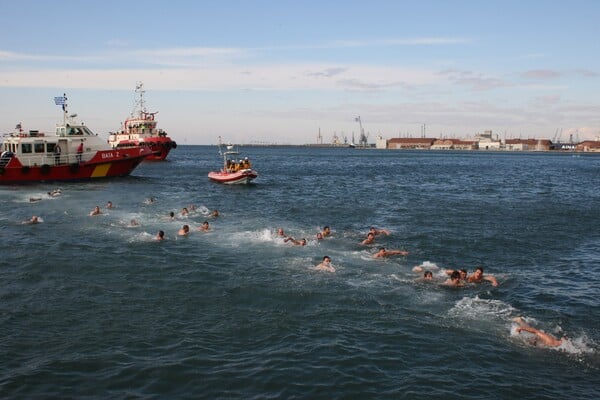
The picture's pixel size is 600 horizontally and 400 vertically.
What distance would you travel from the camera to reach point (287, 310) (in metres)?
15.2

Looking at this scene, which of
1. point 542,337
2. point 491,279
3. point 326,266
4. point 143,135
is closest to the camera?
point 542,337

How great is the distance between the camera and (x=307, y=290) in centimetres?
1691

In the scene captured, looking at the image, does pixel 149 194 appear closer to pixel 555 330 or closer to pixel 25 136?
pixel 25 136

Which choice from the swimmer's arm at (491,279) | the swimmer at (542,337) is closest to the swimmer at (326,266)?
the swimmer's arm at (491,279)

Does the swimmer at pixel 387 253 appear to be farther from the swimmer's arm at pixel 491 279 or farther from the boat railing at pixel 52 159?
the boat railing at pixel 52 159

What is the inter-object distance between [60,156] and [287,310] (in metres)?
40.1

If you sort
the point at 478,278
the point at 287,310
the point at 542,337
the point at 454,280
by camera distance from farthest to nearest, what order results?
1. the point at 478,278
2. the point at 454,280
3. the point at 287,310
4. the point at 542,337

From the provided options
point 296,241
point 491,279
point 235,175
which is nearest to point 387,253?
point 296,241

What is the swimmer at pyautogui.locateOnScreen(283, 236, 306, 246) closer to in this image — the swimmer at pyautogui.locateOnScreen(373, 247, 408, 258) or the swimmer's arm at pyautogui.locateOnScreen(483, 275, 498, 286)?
the swimmer at pyautogui.locateOnScreen(373, 247, 408, 258)

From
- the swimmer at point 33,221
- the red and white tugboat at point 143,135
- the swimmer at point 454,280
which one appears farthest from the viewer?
the red and white tugboat at point 143,135

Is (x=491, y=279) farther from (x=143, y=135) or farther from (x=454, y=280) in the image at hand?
(x=143, y=135)

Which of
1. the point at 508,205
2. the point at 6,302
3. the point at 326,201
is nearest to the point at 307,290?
the point at 6,302

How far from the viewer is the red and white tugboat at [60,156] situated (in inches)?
1836

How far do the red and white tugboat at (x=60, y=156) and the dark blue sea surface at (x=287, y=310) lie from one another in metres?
18.5
